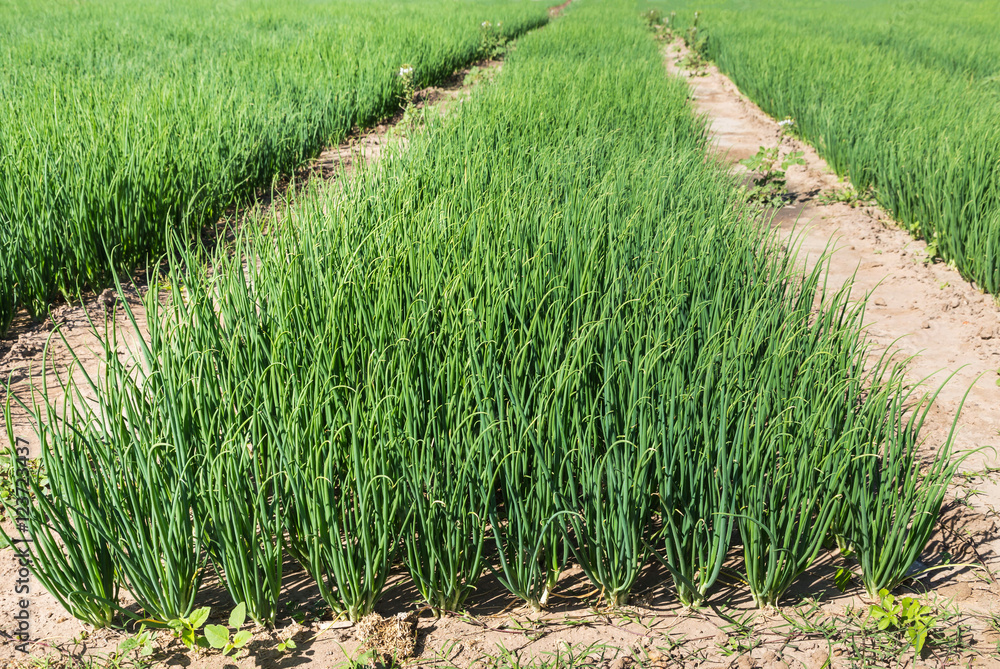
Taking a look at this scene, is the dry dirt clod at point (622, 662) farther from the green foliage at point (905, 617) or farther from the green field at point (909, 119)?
the green field at point (909, 119)

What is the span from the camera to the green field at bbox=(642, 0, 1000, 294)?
3305mm

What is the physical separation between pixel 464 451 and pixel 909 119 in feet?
14.1

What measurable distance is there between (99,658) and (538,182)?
230 cm

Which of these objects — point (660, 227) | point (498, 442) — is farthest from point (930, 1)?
point (498, 442)

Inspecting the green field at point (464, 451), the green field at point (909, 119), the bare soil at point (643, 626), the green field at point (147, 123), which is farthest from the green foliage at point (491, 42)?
the bare soil at point (643, 626)

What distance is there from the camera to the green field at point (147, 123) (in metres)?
2.72

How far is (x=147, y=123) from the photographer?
342 centimetres

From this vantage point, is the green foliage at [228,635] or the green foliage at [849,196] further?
the green foliage at [849,196]

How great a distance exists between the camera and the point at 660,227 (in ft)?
7.88

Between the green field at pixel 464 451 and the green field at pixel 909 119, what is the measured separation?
68.9 inches

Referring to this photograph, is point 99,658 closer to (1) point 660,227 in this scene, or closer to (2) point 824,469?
(2) point 824,469

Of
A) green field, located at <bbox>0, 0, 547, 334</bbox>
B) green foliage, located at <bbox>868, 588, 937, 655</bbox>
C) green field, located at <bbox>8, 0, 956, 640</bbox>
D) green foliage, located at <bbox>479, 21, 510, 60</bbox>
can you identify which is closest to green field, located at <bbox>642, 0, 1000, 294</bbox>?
green field, located at <bbox>8, 0, 956, 640</bbox>

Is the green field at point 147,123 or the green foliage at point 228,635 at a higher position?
the green field at point 147,123

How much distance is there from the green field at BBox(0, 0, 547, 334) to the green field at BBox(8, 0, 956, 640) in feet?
2.81
